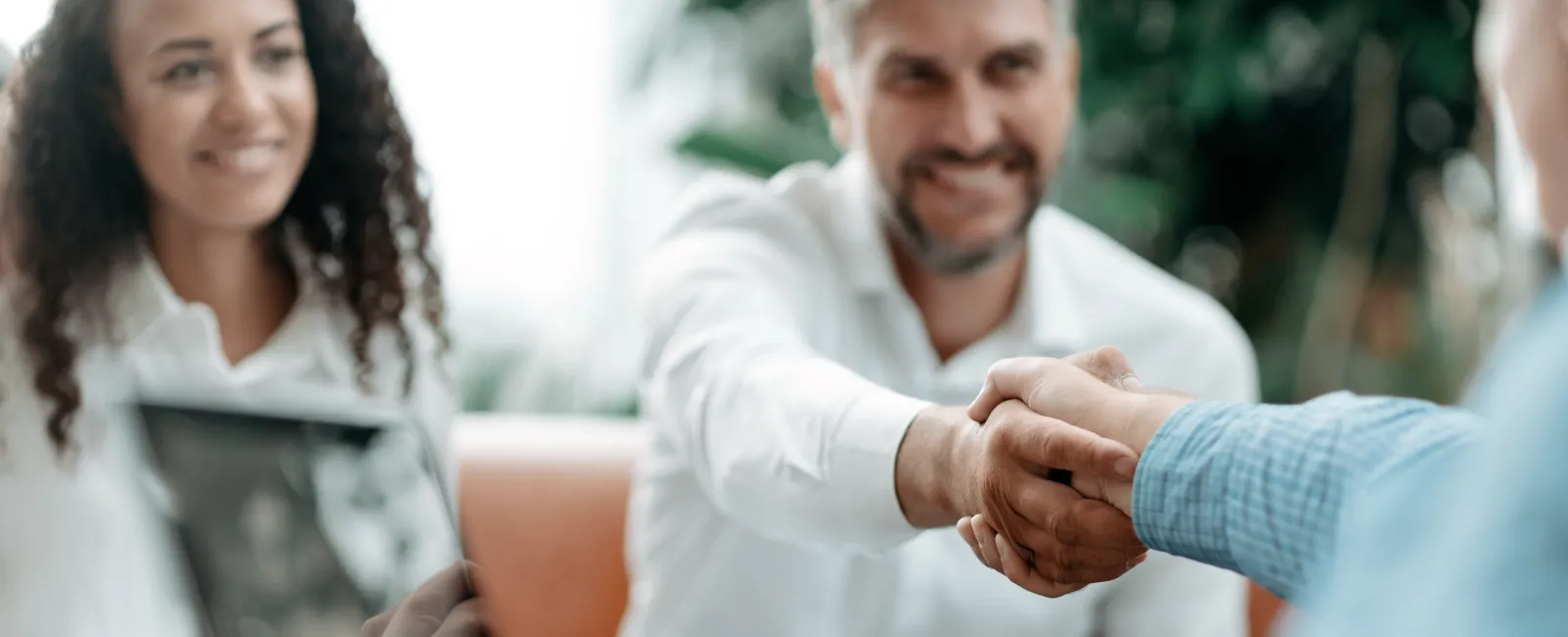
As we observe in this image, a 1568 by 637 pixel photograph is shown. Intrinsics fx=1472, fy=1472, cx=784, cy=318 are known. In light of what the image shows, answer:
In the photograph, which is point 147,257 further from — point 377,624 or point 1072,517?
point 1072,517

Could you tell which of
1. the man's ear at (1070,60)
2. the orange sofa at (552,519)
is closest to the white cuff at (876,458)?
the man's ear at (1070,60)

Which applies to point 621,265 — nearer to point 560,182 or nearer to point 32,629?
point 560,182

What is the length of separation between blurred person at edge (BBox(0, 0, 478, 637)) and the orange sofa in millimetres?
548

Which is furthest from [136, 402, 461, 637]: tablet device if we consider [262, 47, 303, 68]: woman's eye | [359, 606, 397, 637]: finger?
[262, 47, 303, 68]: woman's eye

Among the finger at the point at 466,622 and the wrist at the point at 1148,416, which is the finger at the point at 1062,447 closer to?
the wrist at the point at 1148,416

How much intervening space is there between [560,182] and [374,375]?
0.64m

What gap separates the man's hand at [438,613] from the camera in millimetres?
492

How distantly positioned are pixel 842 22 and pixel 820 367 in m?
0.25

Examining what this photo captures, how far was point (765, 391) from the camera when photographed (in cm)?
66

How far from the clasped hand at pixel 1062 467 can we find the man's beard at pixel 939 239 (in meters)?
0.24

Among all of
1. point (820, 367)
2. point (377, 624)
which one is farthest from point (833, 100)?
point (377, 624)

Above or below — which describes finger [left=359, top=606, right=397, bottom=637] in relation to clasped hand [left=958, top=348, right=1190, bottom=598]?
below

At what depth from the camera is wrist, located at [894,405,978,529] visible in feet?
1.82

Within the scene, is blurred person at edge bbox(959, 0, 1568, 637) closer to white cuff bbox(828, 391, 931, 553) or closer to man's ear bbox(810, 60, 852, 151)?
white cuff bbox(828, 391, 931, 553)
